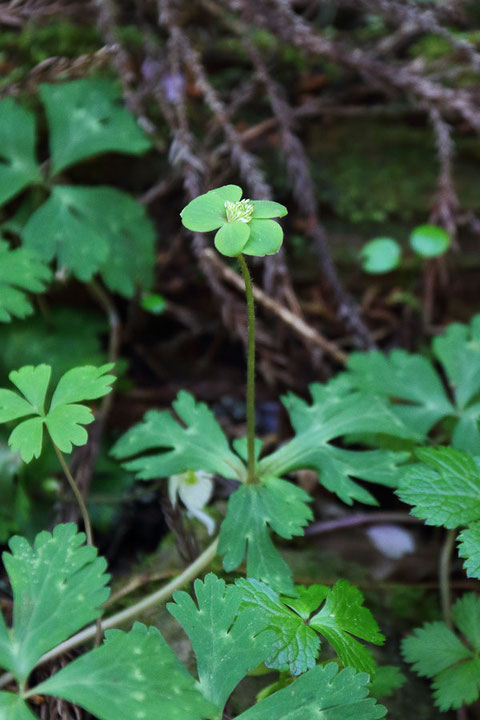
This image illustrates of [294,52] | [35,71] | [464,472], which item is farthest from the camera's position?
[294,52]

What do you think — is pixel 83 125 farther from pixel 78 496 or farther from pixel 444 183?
pixel 78 496

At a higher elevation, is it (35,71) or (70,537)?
(35,71)

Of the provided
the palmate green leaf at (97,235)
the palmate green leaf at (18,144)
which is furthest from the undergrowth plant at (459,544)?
the palmate green leaf at (18,144)

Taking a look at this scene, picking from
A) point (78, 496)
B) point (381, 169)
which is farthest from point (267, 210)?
point (381, 169)

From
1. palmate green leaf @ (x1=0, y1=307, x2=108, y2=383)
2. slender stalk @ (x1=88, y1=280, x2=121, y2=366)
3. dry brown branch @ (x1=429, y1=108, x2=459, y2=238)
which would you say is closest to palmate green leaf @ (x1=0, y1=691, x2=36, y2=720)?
palmate green leaf @ (x1=0, y1=307, x2=108, y2=383)

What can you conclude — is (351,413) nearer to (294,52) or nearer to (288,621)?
(288,621)

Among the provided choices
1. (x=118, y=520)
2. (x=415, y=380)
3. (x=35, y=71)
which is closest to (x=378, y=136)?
(x=415, y=380)

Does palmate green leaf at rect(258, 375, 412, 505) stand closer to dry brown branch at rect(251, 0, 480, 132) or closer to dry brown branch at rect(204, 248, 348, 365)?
dry brown branch at rect(204, 248, 348, 365)
